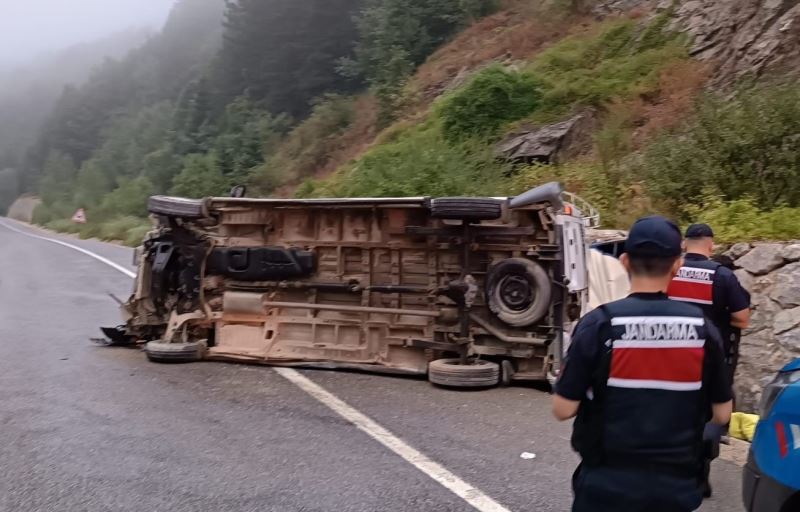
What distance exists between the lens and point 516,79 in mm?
21281

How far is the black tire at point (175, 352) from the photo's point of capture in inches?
332

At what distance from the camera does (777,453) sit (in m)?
3.03

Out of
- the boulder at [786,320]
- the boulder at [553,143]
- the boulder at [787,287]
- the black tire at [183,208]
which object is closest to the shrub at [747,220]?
the boulder at [787,287]

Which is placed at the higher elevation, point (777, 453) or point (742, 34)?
point (742, 34)

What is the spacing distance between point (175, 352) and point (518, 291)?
3718mm

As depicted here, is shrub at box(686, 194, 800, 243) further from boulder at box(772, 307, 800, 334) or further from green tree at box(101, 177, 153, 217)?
green tree at box(101, 177, 153, 217)

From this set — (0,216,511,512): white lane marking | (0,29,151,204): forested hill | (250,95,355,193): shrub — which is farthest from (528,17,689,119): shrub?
(0,29,151,204): forested hill

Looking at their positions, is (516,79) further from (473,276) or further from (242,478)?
(242,478)

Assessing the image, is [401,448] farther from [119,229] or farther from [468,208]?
[119,229]

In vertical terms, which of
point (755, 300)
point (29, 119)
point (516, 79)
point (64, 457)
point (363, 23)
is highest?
point (29, 119)

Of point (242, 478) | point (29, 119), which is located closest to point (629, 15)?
point (242, 478)

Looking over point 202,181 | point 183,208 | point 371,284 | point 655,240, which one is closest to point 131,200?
point 202,181

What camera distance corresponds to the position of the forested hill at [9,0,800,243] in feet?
33.1

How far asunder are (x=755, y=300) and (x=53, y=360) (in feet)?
24.4
